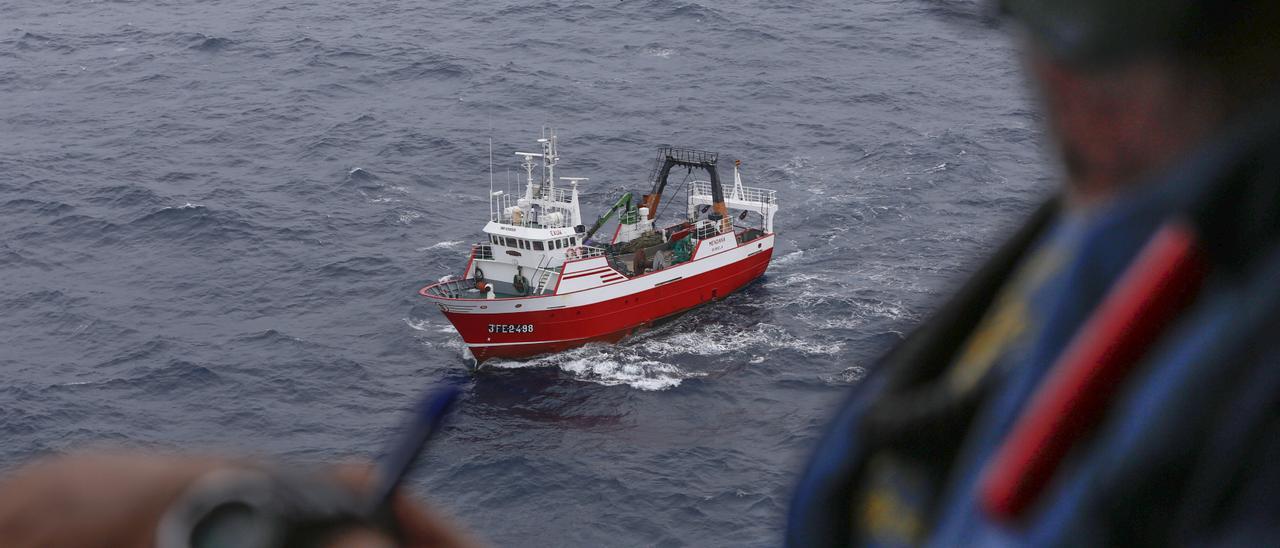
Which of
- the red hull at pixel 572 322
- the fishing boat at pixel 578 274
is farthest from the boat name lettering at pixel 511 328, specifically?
the red hull at pixel 572 322

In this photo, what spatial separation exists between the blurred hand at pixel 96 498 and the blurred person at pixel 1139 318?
1.05m

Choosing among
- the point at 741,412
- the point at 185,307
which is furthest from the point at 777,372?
the point at 185,307

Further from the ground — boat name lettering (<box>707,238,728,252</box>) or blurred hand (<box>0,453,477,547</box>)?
blurred hand (<box>0,453,477,547</box>)

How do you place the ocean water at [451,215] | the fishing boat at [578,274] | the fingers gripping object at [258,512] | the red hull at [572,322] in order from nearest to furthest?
the fingers gripping object at [258,512] < the ocean water at [451,215] < the red hull at [572,322] < the fishing boat at [578,274]

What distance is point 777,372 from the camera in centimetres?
6694

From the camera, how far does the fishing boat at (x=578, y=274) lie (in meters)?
68.6

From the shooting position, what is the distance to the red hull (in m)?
68.4

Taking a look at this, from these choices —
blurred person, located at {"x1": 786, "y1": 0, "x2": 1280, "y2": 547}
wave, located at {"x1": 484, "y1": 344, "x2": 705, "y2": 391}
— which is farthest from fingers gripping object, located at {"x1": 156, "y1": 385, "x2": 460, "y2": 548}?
wave, located at {"x1": 484, "y1": 344, "x2": 705, "y2": 391}

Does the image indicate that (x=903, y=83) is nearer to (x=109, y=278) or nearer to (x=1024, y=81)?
(x=109, y=278)

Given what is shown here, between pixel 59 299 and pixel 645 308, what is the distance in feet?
101

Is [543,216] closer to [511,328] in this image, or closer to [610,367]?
[511,328]

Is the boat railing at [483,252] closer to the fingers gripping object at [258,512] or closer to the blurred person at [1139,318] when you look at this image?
the blurred person at [1139,318]

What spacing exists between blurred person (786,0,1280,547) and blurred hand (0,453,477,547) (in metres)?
1.05

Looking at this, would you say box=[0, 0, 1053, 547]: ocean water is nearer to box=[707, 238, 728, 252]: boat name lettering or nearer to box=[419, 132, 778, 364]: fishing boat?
box=[419, 132, 778, 364]: fishing boat
